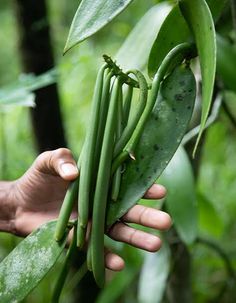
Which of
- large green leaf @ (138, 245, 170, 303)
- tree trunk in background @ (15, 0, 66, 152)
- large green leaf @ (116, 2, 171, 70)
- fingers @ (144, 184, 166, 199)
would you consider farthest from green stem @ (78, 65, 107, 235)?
tree trunk in background @ (15, 0, 66, 152)

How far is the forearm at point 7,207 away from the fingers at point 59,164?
151mm

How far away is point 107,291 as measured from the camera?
→ 45.4 inches

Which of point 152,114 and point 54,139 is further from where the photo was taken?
point 54,139

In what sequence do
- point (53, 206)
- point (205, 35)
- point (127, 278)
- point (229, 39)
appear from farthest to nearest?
point (127, 278) → point (229, 39) → point (53, 206) → point (205, 35)

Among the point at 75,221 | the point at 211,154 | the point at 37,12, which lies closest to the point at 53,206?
the point at 75,221

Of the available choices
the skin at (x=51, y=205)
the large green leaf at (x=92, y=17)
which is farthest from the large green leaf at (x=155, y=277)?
the large green leaf at (x=92, y=17)

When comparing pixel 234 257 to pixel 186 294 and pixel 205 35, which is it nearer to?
pixel 186 294

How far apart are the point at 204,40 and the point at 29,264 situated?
11.2 inches

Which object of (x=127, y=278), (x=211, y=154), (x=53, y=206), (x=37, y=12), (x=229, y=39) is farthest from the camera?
(x=211, y=154)

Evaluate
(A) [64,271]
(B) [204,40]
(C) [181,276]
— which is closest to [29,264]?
(A) [64,271]

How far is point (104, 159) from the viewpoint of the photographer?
0.54 m

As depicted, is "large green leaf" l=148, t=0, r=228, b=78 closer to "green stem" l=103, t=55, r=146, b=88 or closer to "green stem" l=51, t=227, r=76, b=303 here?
"green stem" l=103, t=55, r=146, b=88

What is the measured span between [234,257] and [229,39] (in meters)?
0.65

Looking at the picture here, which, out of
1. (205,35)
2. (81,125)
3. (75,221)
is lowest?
(81,125)
